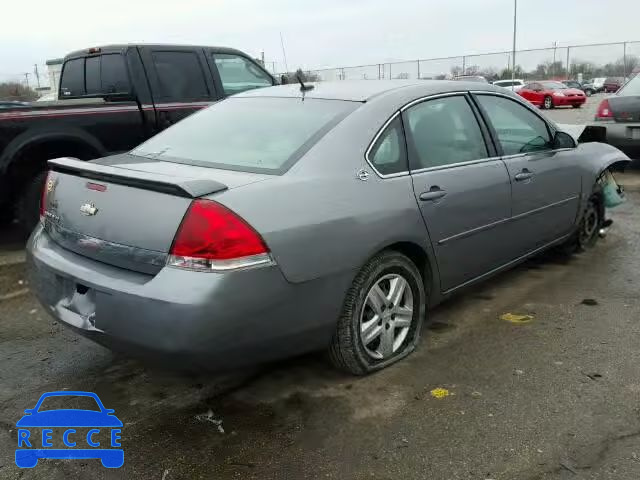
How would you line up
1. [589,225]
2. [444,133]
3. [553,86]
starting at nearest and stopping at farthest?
1. [444,133]
2. [589,225]
3. [553,86]

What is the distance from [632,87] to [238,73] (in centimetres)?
602

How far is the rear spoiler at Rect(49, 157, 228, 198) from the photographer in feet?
8.66

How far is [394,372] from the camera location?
335 centimetres

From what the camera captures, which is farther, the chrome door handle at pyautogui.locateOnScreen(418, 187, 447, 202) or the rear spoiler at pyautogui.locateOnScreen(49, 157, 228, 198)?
the chrome door handle at pyautogui.locateOnScreen(418, 187, 447, 202)

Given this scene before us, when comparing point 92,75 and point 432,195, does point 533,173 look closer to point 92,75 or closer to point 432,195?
point 432,195

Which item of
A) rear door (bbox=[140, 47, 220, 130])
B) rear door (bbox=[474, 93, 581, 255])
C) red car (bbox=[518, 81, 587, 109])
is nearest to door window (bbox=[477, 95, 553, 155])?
rear door (bbox=[474, 93, 581, 255])

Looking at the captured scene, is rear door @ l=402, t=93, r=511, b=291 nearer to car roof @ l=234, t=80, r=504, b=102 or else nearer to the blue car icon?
car roof @ l=234, t=80, r=504, b=102

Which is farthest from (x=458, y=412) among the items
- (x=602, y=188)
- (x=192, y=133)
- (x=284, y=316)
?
Result: (x=602, y=188)

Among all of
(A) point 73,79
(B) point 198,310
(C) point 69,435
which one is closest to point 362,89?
(B) point 198,310

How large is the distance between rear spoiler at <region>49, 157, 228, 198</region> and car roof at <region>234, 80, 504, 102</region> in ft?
4.00

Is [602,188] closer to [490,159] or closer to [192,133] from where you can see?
[490,159]

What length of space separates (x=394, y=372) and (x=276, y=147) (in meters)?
1.37

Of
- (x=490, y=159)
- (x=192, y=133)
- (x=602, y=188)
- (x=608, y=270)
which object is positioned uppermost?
(x=192, y=133)

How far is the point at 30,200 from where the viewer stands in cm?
574
